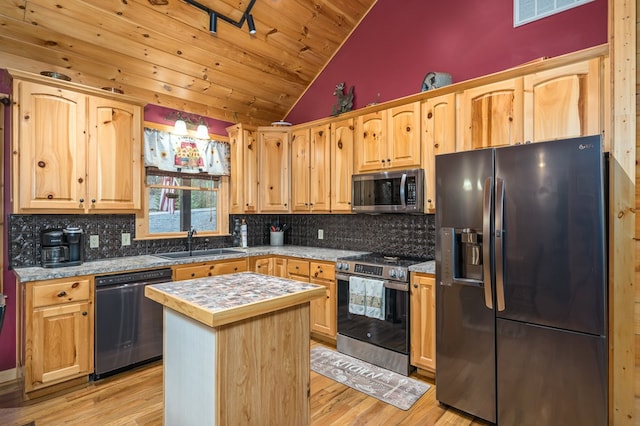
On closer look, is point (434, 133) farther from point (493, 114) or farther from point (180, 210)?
point (180, 210)

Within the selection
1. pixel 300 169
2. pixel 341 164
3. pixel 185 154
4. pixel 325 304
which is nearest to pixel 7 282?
pixel 185 154

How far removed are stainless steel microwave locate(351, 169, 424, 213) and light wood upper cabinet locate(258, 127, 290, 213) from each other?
1.05 meters

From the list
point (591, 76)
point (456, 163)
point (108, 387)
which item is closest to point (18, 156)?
point (108, 387)

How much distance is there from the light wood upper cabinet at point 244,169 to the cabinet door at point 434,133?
2.11 metres

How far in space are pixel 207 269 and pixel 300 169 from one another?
1616 millimetres

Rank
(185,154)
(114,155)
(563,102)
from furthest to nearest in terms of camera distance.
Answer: (185,154)
(114,155)
(563,102)

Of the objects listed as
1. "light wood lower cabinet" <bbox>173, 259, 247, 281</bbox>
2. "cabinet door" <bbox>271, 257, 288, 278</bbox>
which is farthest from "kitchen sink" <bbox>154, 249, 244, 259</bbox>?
"cabinet door" <bbox>271, 257, 288, 278</bbox>

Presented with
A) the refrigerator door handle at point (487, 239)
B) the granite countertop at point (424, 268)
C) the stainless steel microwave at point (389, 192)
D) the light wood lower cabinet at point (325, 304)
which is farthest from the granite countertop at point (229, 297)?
the stainless steel microwave at point (389, 192)

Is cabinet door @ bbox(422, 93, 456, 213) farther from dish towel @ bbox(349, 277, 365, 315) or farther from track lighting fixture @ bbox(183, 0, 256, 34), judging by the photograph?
track lighting fixture @ bbox(183, 0, 256, 34)

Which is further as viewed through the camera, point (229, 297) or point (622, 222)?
point (622, 222)

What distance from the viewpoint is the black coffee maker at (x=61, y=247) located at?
2777 millimetres

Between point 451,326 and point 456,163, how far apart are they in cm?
115

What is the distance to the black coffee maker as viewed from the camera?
2777 millimetres

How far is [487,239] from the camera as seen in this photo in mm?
2129
